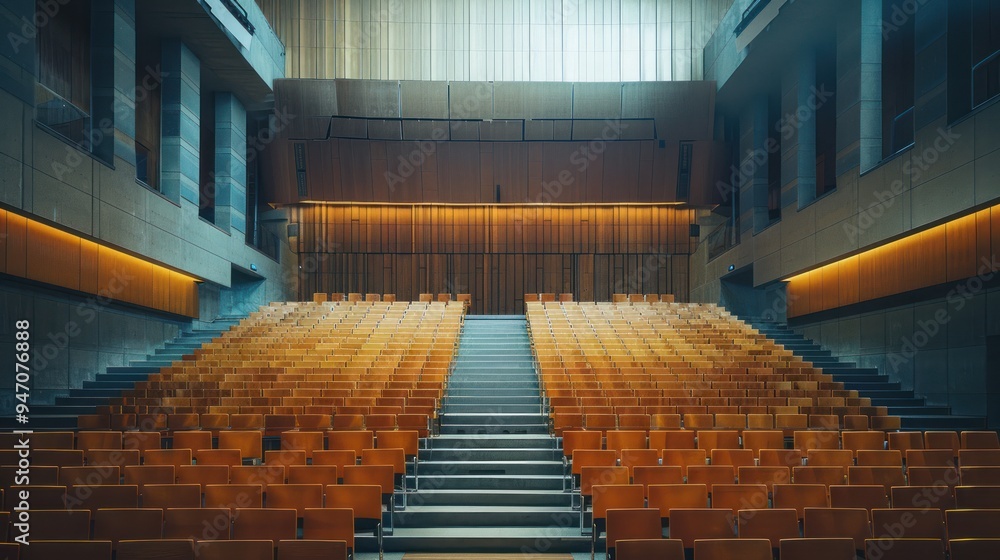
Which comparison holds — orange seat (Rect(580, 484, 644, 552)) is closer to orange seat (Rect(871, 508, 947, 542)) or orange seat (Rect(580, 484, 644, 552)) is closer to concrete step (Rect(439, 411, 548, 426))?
orange seat (Rect(871, 508, 947, 542))

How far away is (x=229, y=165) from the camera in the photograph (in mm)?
15531

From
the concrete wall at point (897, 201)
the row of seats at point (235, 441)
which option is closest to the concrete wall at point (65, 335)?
the row of seats at point (235, 441)

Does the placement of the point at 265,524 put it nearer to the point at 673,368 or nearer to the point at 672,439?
the point at 672,439

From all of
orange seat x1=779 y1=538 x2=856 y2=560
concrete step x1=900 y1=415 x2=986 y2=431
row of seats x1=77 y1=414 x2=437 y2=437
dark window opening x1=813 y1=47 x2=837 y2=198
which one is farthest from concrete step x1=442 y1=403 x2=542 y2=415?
dark window opening x1=813 y1=47 x2=837 y2=198

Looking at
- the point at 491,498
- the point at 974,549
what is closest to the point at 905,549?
the point at 974,549

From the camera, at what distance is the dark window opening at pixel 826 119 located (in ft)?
45.2

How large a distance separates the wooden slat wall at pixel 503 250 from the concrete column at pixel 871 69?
7791 mm

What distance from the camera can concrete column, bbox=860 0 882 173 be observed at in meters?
11.7

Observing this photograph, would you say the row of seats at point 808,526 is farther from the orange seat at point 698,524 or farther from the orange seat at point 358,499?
the orange seat at point 358,499

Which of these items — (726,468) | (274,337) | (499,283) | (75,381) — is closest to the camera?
(726,468)

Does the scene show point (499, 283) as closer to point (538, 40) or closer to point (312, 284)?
point (312, 284)

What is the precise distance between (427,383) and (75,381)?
4.80 m

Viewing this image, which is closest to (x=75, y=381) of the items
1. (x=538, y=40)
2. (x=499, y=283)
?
(x=499, y=283)

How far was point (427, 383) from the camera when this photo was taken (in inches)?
373
